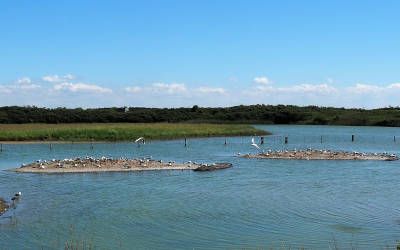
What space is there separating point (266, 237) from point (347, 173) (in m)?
25.0

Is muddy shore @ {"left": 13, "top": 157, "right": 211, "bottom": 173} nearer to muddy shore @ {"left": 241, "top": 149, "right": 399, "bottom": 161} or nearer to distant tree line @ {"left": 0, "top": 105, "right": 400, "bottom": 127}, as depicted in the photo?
muddy shore @ {"left": 241, "top": 149, "right": 399, "bottom": 161}

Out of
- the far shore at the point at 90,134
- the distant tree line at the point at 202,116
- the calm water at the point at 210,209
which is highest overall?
the distant tree line at the point at 202,116

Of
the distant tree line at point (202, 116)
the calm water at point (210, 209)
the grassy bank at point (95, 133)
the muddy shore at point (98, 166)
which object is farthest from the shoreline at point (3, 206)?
the distant tree line at point (202, 116)

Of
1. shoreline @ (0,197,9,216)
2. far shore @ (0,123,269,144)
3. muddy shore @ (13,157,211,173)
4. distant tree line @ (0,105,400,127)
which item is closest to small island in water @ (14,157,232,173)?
muddy shore @ (13,157,211,173)

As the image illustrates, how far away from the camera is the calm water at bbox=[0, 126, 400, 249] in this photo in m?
23.6

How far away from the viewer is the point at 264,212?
96.5 ft

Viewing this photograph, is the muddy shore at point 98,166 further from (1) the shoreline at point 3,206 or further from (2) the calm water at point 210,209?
(1) the shoreline at point 3,206

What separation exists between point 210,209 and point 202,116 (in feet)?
452

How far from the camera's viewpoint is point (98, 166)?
48531mm

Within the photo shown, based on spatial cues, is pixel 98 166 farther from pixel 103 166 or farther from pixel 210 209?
pixel 210 209

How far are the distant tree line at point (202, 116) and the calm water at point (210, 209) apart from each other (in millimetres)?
101988

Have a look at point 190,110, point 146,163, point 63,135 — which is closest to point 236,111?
point 190,110

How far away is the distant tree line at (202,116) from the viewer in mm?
151875

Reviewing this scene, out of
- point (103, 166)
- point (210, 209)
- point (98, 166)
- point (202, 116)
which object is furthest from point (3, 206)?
point (202, 116)
